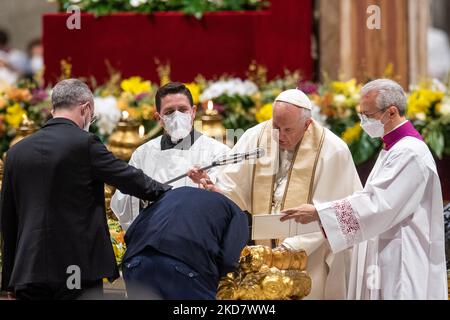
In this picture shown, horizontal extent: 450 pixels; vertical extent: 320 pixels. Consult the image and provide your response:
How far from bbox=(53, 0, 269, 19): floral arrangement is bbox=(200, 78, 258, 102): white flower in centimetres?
91

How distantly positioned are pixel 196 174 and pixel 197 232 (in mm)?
781

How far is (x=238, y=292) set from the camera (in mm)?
5707

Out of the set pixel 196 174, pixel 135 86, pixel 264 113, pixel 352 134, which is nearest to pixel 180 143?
pixel 196 174

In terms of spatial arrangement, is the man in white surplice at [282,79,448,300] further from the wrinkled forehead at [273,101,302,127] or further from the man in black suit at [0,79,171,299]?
the man in black suit at [0,79,171,299]

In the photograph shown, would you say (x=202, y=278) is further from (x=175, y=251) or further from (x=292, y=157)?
(x=292, y=157)

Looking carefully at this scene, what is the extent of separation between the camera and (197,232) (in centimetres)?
530

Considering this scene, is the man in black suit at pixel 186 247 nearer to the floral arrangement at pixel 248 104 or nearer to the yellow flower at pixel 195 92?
the floral arrangement at pixel 248 104

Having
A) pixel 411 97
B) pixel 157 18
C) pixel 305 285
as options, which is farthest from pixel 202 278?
pixel 157 18

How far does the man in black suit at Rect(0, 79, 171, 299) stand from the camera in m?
5.46

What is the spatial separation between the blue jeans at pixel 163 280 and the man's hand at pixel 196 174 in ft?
2.48

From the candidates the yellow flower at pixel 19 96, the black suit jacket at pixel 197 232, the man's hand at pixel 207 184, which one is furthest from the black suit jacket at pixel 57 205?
the yellow flower at pixel 19 96

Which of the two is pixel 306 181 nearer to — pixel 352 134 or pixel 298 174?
pixel 298 174

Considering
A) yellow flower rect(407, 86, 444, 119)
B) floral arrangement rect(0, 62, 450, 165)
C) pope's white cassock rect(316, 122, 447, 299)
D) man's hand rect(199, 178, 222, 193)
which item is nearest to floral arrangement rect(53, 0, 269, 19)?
floral arrangement rect(0, 62, 450, 165)

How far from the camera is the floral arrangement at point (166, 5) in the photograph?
990 cm
